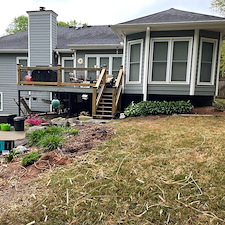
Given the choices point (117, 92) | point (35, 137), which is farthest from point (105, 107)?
point (35, 137)

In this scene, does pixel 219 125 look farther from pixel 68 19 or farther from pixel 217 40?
pixel 68 19

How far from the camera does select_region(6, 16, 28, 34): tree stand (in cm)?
3459

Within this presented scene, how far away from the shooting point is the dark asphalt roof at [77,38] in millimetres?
12336

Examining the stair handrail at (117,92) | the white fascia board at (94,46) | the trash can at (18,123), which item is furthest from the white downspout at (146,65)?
the trash can at (18,123)

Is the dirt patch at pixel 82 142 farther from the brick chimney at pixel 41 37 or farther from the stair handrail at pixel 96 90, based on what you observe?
the brick chimney at pixel 41 37

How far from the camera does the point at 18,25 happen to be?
3519 centimetres

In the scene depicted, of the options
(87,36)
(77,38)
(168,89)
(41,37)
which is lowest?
(168,89)

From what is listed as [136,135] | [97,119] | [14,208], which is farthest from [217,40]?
[14,208]

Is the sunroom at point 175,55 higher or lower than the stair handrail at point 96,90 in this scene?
higher

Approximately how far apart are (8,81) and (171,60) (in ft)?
32.1

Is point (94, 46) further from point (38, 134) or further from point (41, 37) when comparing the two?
point (38, 134)

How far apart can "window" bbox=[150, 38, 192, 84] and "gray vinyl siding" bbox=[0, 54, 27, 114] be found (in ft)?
26.7

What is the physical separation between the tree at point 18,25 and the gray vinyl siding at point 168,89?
32322mm

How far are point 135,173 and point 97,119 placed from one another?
507 centimetres
